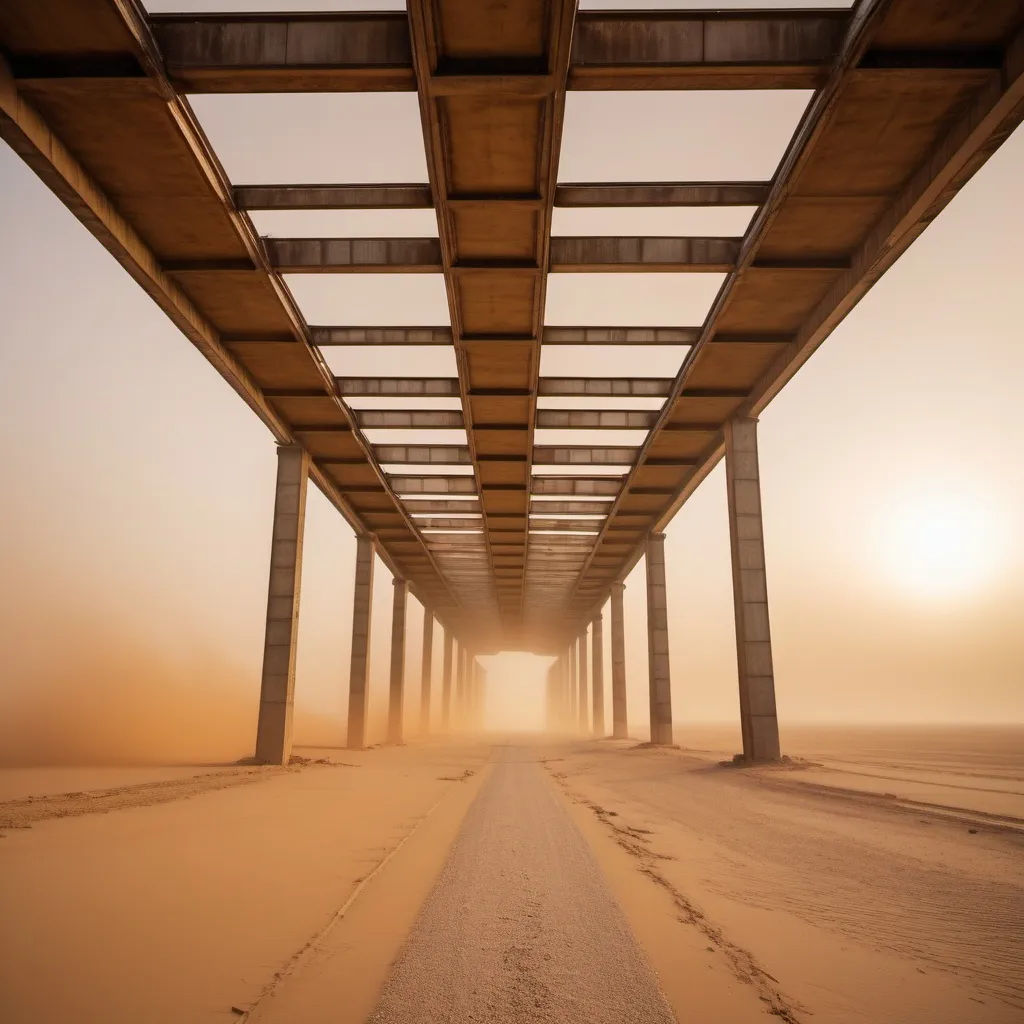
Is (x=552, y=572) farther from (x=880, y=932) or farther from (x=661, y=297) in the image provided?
(x=880, y=932)

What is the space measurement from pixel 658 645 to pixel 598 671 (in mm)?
19288

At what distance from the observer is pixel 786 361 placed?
51.8ft

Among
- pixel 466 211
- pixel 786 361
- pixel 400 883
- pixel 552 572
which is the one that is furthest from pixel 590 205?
pixel 552 572

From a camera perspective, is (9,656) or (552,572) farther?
(552,572)

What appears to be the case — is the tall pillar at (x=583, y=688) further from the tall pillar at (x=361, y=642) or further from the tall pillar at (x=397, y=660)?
the tall pillar at (x=361, y=642)

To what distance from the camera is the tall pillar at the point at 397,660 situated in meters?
37.0

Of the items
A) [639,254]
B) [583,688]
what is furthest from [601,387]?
[583,688]

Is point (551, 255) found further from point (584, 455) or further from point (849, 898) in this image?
point (849, 898)

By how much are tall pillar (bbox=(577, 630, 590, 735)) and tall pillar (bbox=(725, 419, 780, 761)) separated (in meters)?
41.2

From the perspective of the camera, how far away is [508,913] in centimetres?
453

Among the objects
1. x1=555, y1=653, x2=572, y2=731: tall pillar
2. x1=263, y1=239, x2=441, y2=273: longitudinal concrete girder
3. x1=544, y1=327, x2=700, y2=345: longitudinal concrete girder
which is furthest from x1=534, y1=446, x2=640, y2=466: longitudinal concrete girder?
x1=555, y1=653, x2=572, y2=731: tall pillar

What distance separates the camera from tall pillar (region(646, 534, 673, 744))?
1185 inches

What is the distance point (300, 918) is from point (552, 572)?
34189 millimetres

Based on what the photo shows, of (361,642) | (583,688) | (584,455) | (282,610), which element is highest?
(584,455)
